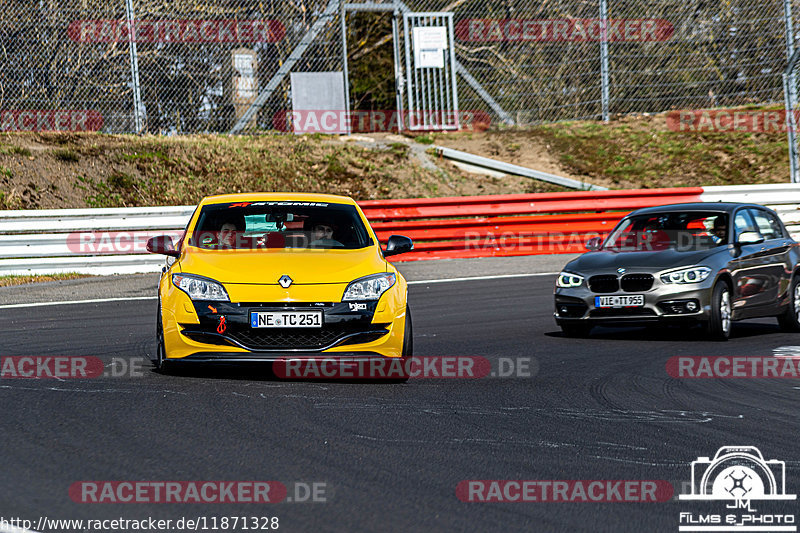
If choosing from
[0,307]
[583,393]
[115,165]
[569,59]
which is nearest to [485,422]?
[583,393]

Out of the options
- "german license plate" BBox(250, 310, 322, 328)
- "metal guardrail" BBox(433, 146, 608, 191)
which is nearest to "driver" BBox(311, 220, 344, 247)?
"german license plate" BBox(250, 310, 322, 328)

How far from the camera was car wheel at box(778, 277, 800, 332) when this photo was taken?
1176cm

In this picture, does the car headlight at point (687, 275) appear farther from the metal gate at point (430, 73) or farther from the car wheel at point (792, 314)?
the metal gate at point (430, 73)

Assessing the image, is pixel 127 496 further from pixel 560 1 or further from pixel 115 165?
pixel 560 1

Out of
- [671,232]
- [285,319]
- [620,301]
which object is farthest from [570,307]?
[285,319]

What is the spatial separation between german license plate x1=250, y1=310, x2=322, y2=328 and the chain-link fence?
13.8 metres

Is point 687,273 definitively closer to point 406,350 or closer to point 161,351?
point 406,350

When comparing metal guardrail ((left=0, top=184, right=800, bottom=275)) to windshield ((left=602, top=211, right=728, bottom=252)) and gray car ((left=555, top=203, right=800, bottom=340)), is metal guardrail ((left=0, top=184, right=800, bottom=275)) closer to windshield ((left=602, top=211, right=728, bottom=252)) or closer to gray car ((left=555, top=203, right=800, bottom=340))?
windshield ((left=602, top=211, right=728, bottom=252))

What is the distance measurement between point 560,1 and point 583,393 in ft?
64.5

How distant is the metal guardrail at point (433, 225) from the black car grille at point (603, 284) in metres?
7.87

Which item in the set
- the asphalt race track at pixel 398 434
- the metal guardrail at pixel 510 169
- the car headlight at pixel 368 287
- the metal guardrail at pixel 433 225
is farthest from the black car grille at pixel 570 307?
the metal guardrail at pixel 510 169

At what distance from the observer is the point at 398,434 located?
6.27 meters

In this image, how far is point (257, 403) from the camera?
23.6ft

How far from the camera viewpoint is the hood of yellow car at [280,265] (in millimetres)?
7906
